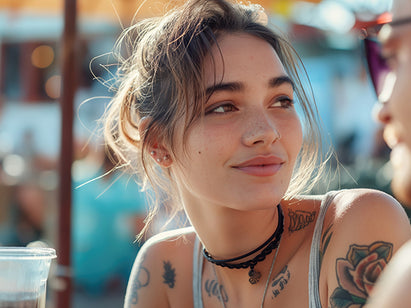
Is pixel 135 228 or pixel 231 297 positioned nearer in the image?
pixel 231 297

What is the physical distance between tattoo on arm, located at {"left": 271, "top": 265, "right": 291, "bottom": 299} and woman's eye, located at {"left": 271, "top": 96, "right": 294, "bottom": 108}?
52 cm

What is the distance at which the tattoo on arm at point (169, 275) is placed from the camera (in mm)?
2233

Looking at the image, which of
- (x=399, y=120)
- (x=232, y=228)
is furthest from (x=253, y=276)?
(x=399, y=120)

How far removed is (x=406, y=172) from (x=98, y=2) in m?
4.40

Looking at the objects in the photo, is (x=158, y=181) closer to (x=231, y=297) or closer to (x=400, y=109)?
(x=231, y=297)

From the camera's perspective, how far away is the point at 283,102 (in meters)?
1.95

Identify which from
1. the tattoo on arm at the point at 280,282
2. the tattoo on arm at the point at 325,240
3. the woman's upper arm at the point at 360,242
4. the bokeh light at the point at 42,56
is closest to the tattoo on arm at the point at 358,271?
the woman's upper arm at the point at 360,242

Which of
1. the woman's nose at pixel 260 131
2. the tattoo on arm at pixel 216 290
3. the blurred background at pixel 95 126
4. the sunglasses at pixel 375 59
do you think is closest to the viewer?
the sunglasses at pixel 375 59

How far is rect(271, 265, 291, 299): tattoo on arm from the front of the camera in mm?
1913

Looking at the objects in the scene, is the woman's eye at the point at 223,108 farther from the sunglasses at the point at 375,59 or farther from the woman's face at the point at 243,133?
the sunglasses at the point at 375,59

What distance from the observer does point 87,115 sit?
8.88 m

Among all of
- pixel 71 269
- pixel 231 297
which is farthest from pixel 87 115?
pixel 231 297

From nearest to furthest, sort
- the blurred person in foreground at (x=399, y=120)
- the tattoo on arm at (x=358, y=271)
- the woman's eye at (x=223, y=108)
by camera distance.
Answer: the blurred person in foreground at (x=399, y=120) → the tattoo on arm at (x=358, y=271) → the woman's eye at (x=223, y=108)

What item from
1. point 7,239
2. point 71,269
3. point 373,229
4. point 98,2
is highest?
point 98,2
